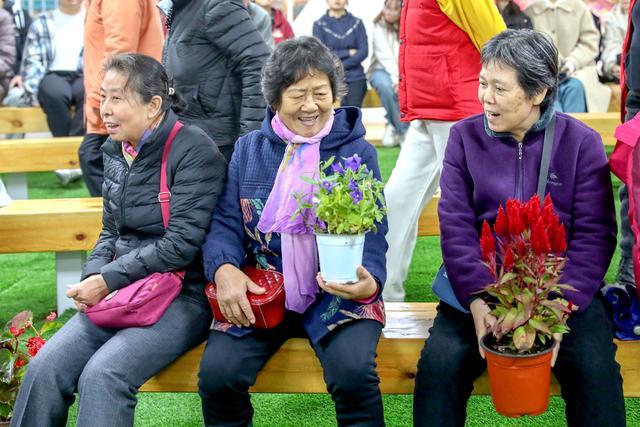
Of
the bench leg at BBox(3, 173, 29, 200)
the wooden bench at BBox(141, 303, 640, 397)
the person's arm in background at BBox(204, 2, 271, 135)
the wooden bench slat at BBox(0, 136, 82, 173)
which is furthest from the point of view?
the bench leg at BBox(3, 173, 29, 200)

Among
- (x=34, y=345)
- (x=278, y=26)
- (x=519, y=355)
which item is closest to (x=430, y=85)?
(x=519, y=355)

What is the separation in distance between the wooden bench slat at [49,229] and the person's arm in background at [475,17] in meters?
1.66

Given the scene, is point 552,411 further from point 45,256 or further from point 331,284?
point 45,256

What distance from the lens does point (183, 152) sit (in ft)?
9.41

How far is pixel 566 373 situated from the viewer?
8.39 feet

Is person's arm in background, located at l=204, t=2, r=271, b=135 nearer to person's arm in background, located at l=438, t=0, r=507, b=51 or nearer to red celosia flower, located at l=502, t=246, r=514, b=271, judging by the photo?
person's arm in background, located at l=438, t=0, r=507, b=51

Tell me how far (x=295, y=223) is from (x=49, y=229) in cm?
175

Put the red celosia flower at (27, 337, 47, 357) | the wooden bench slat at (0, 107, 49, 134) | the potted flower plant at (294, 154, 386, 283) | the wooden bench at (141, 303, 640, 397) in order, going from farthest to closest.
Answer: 1. the wooden bench slat at (0, 107, 49, 134)
2. the red celosia flower at (27, 337, 47, 357)
3. the wooden bench at (141, 303, 640, 397)
4. the potted flower plant at (294, 154, 386, 283)

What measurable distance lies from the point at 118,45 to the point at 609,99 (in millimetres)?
4951

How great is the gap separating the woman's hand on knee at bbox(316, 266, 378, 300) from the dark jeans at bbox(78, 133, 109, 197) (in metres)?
2.17

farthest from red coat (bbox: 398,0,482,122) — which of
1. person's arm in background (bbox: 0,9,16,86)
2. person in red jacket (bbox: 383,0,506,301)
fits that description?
person's arm in background (bbox: 0,9,16,86)

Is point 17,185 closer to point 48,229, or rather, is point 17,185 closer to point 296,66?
point 48,229

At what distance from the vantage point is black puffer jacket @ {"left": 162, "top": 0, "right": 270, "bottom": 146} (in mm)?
3445

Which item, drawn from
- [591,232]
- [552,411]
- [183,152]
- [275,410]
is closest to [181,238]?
[183,152]
